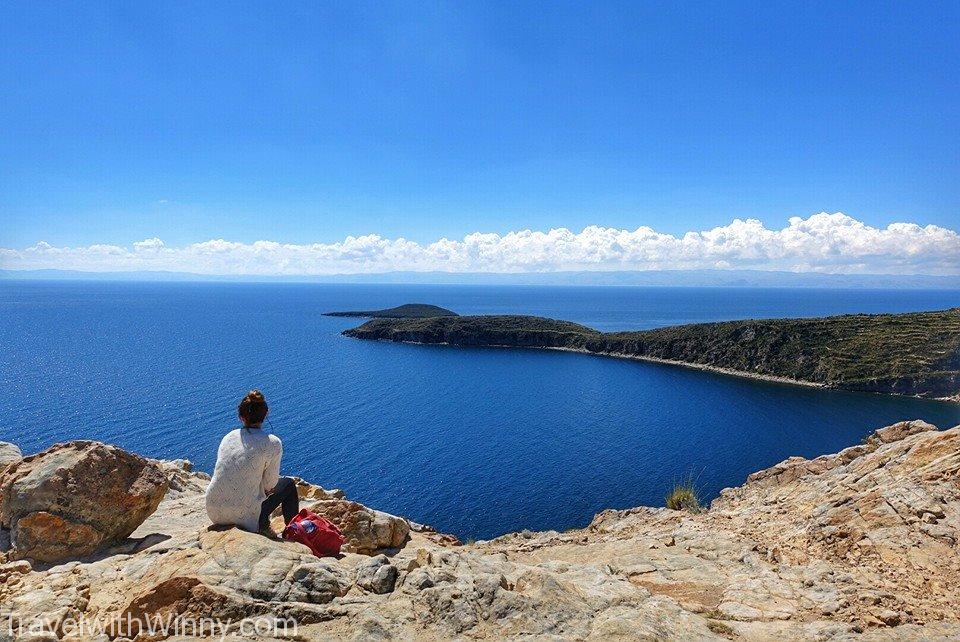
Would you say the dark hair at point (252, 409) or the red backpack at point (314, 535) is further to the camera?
the red backpack at point (314, 535)

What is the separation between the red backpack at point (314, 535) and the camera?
8836mm

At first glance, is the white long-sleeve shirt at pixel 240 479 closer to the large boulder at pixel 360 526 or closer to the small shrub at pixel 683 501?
the large boulder at pixel 360 526

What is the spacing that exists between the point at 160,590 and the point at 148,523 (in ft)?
21.1

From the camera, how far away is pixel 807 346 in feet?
356

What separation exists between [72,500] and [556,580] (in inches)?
359

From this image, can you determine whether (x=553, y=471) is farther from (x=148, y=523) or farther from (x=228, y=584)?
(x=228, y=584)

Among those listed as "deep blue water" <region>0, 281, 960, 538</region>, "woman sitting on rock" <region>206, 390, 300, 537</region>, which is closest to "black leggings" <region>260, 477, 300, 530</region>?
"woman sitting on rock" <region>206, 390, 300, 537</region>

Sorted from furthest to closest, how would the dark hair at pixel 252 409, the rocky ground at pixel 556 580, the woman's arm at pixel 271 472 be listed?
1. the woman's arm at pixel 271 472
2. the dark hair at pixel 252 409
3. the rocky ground at pixel 556 580

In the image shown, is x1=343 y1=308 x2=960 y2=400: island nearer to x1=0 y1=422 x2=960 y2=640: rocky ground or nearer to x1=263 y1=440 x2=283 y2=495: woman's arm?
x1=0 y1=422 x2=960 y2=640: rocky ground

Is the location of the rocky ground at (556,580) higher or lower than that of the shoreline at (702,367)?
higher

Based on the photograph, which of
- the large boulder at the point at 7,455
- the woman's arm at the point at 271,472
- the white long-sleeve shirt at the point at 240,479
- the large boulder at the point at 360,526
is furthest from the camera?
the large boulder at the point at 7,455

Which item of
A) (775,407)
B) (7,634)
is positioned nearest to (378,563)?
(7,634)

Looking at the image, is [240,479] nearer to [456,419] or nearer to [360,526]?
[360,526]

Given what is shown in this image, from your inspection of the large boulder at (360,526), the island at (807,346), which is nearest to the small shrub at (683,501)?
the large boulder at (360,526)
